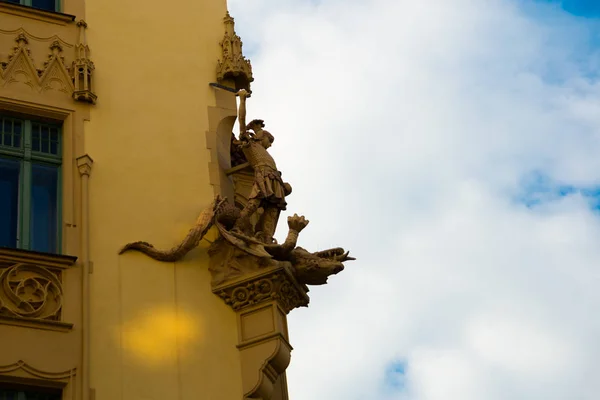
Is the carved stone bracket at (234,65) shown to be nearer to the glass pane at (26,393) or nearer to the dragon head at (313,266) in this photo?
the dragon head at (313,266)

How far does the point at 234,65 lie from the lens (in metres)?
20.7

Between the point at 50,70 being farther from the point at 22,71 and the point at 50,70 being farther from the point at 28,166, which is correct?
the point at 28,166

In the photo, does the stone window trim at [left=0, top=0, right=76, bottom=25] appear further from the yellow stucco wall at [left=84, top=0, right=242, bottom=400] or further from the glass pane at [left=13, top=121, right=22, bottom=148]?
the glass pane at [left=13, top=121, right=22, bottom=148]

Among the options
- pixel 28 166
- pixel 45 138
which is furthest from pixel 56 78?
pixel 28 166

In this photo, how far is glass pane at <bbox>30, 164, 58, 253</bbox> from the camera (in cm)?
1819

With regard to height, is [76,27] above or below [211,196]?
above

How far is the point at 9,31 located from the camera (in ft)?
65.3

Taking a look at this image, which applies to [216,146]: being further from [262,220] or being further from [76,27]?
[76,27]

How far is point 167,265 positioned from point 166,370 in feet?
5.45

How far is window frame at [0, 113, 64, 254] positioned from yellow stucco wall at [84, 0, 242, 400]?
0.43 metres

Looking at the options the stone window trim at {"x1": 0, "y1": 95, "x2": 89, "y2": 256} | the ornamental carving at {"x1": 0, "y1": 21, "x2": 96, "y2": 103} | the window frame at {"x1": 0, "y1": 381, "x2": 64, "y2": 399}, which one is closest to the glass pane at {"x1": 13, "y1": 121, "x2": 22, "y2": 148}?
the stone window trim at {"x1": 0, "y1": 95, "x2": 89, "y2": 256}

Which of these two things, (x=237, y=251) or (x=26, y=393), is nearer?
(x=26, y=393)

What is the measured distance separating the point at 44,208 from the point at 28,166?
0.64 m

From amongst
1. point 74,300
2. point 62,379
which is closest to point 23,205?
point 74,300
